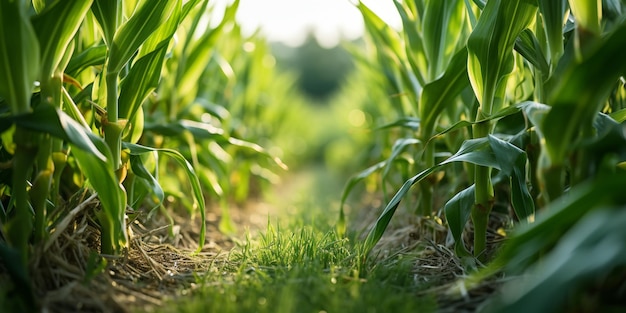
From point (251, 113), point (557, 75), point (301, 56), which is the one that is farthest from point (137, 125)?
point (301, 56)

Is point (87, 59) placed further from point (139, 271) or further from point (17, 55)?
point (139, 271)

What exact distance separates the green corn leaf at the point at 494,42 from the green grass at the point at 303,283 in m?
0.47

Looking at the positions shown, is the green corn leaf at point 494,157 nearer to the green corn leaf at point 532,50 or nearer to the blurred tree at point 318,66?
the green corn leaf at point 532,50

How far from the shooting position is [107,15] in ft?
3.94

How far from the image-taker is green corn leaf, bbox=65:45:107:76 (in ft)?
4.48

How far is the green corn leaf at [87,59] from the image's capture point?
1.37 meters

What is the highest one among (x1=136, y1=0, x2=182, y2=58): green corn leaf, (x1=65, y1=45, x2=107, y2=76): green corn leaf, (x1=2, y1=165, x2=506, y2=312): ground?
(x1=136, y1=0, x2=182, y2=58): green corn leaf

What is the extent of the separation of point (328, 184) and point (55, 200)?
327 cm

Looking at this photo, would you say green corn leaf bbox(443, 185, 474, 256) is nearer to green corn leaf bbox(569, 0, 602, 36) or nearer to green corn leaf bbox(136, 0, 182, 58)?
green corn leaf bbox(569, 0, 602, 36)

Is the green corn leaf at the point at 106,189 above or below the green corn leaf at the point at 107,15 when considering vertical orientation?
below

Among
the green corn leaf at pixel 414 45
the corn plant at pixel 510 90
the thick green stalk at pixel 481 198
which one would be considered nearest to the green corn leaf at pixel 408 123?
the corn plant at pixel 510 90

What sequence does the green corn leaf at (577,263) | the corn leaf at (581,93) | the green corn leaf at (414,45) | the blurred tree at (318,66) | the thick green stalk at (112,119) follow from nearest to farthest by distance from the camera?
the green corn leaf at (577,263) < the corn leaf at (581,93) < the thick green stalk at (112,119) < the green corn leaf at (414,45) < the blurred tree at (318,66)

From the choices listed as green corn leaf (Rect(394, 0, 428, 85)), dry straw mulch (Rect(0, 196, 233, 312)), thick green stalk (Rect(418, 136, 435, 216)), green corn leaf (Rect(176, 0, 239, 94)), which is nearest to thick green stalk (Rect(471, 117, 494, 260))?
thick green stalk (Rect(418, 136, 435, 216))

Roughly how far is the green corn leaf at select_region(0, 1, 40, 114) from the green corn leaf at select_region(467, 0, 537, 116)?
91cm
